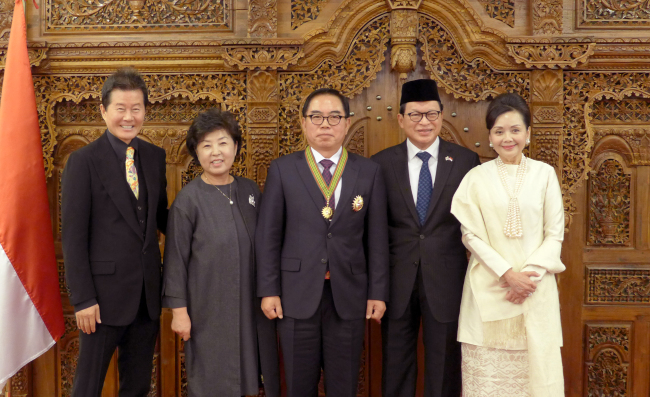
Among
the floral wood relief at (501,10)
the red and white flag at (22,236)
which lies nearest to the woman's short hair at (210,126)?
the red and white flag at (22,236)

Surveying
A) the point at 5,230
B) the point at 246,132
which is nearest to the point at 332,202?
the point at 246,132

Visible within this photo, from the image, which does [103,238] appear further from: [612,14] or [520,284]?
[612,14]

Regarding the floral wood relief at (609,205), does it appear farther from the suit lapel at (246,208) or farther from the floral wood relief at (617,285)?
the suit lapel at (246,208)

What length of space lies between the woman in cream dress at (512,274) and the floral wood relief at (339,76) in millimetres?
902

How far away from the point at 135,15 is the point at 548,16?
2.37 metres

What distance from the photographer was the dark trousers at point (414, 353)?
7.58ft

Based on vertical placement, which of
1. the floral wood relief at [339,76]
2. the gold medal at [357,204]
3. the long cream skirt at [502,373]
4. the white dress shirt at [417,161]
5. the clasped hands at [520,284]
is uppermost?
the floral wood relief at [339,76]

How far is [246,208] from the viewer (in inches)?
90.2

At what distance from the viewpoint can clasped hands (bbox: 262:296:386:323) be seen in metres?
2.20

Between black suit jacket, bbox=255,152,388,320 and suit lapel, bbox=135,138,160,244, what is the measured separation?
50 cm

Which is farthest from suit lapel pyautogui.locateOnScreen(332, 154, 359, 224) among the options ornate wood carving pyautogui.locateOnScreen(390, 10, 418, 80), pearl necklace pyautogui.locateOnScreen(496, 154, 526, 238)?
ornate wood carving pyautogui.locateOnScreen(390, 10, 418, 80)

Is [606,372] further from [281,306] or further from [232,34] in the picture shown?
[232,34]

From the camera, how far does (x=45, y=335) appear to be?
2.61 meters

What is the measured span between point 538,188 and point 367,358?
1436 mm
